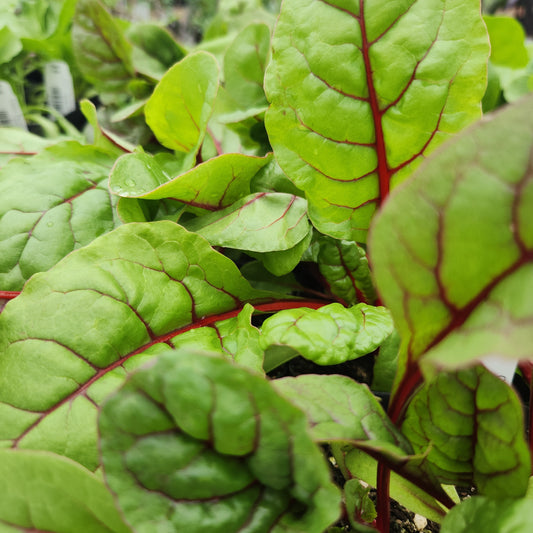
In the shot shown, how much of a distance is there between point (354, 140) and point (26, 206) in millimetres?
426

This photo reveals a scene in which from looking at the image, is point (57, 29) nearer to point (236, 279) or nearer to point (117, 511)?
point (236, 279)

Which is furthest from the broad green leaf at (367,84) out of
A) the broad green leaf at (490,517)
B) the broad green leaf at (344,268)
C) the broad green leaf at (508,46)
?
the broad green leaf at (508,46)

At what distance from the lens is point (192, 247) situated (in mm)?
528

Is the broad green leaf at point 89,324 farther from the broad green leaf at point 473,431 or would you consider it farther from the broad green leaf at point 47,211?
the broad green leaf at point 473,431

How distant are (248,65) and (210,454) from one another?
62 centimetres

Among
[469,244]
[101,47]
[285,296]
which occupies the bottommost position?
[285,296]

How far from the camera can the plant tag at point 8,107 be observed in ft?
3.27

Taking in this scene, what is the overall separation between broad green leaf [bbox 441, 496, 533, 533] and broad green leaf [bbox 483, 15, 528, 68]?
3.11 feet

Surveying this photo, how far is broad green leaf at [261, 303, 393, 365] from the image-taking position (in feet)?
1.35

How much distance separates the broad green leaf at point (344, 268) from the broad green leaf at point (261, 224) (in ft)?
0.23

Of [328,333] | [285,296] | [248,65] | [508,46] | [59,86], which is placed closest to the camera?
[328,333]

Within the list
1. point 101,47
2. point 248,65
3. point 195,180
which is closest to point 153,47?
point 101,47

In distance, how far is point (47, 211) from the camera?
607mm

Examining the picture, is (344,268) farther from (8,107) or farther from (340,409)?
(8,107)
